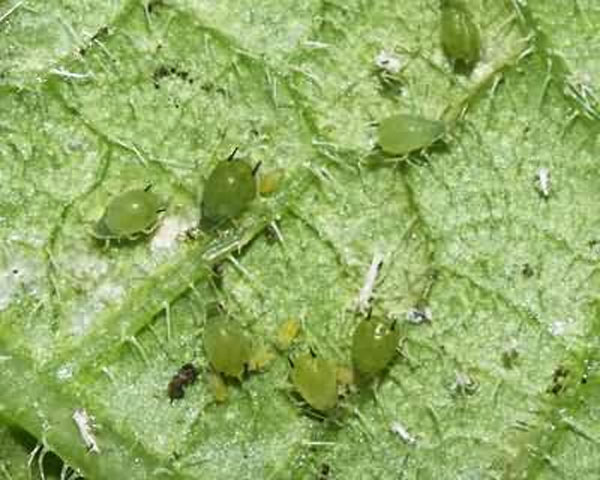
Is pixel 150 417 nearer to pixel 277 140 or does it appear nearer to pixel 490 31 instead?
pixel 277 140

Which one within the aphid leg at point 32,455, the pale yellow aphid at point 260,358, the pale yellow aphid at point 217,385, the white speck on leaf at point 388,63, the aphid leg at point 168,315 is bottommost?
the aphid leg at point 32,455

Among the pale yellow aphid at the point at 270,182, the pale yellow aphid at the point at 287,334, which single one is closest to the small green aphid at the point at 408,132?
the pale yellow aphid at the point at 270,182

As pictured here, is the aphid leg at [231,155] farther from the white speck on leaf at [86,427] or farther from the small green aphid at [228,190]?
the white speck on leaf at [86,427]

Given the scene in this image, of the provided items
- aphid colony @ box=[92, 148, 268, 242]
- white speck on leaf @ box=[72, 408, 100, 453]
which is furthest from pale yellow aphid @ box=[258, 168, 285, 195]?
white speck on leaf @ box=[72, 408, 100, 453]

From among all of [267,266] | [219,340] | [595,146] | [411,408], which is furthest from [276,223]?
[595,146]

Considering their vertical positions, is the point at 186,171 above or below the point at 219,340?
above

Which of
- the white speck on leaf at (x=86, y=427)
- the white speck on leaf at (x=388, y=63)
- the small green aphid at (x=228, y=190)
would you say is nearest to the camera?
the small green aphid at (x=228, y=190)
